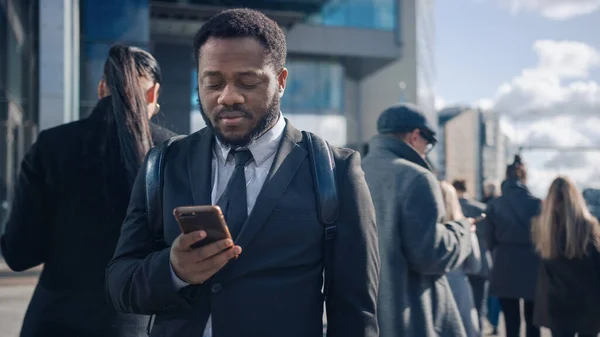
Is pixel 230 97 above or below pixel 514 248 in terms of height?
above

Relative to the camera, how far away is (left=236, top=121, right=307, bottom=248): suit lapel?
5.82 ft

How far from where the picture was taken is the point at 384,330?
3.64 m

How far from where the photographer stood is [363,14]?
95.5 ft

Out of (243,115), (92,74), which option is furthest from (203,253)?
(92,74)

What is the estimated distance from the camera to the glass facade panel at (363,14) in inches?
1134

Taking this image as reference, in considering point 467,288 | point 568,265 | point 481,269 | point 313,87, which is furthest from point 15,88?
point 467,288

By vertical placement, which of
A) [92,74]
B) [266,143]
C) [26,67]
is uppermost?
[26,67]

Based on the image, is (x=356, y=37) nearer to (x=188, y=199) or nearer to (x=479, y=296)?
(x=479, y=296)

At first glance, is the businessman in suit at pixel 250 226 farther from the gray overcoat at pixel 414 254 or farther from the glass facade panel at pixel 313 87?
the glass facade panel at pixel 313 87

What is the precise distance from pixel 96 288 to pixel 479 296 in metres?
5.68

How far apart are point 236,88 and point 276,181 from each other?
27 cm

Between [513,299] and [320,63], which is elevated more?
[320,63]

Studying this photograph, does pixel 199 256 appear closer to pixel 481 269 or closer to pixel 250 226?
pixel 250 226

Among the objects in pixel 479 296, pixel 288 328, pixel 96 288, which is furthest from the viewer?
pixel 479 296
